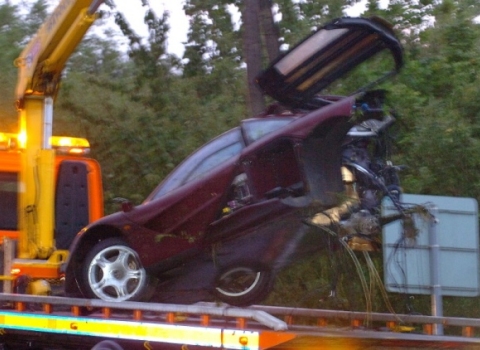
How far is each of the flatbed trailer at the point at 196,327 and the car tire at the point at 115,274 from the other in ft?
1.04

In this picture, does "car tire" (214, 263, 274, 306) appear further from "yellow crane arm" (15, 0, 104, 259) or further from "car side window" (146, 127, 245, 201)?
"yellow crane arm" (15, 0, 104, 259)

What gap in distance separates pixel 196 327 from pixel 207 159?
1.57m

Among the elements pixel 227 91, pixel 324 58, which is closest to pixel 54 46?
pixel 324 58

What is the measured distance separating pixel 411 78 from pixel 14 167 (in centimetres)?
567

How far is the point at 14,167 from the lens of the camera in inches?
336

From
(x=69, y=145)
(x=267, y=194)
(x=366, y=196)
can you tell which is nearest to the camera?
(x=267, y=194)

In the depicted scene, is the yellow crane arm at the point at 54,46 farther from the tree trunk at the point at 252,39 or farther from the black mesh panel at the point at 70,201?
the tree trunk at the point at 252,39

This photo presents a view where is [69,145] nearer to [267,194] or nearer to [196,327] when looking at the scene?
[267,194]

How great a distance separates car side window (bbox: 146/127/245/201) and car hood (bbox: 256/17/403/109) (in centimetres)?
50

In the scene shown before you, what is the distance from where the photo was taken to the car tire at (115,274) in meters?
6.78

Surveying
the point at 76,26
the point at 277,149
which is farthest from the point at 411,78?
the point at 277,149

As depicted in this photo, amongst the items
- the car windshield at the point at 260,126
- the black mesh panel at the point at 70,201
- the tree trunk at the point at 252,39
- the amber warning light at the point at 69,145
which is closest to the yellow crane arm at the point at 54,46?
the amber warning light at the point at 69,145

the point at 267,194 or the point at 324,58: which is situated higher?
the point at 324,58

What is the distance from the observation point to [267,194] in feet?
20.6
